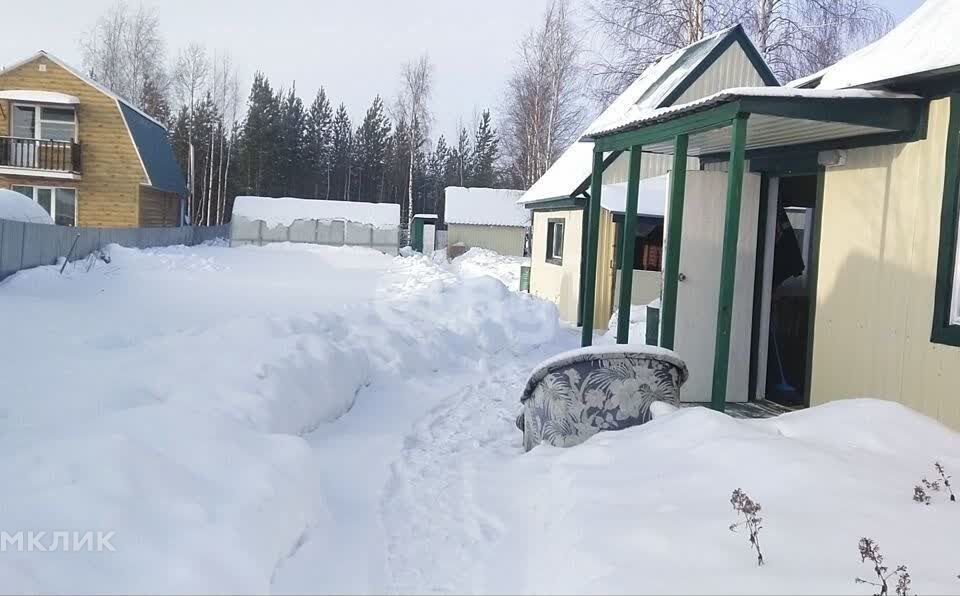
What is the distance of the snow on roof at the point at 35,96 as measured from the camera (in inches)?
952

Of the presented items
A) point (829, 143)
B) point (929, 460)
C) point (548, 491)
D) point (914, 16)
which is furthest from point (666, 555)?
point (914, 16)

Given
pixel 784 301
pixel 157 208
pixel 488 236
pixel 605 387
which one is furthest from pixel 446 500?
pixel 488 236

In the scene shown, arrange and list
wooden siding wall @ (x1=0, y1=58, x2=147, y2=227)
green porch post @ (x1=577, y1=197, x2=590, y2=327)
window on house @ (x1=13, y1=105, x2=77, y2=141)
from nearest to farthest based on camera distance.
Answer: green porch post @ (x1=577, y1=197, x2=590, y2=327) < wooden siding wall @ (x1=0, y1=58, x2=147, y2=227) < window on house @ (x1=13, y1=105, x2=77, y2=141)

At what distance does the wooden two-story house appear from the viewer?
24.5m

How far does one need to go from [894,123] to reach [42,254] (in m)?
14.7

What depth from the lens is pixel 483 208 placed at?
138ft

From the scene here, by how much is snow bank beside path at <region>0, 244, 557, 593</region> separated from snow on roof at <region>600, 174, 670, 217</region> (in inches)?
→ 82.2

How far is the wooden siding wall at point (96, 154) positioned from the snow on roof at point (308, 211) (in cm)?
716

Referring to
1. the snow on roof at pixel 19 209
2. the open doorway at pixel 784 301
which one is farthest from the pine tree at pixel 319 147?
the open doorway at pixel 784 301

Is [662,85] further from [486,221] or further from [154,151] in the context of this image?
[486,221]

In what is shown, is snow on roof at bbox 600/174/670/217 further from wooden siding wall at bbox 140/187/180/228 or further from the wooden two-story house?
wooden siding wall at bbox 140/187/180/228

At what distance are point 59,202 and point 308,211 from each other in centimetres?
1031

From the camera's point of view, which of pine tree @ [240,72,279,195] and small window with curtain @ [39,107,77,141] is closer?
small window with curtain @ [39,107,77,141]

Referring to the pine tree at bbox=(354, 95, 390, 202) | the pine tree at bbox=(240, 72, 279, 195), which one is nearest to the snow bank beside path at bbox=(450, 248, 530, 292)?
the pine tree at bbox=(240, 72, 279, 195)
